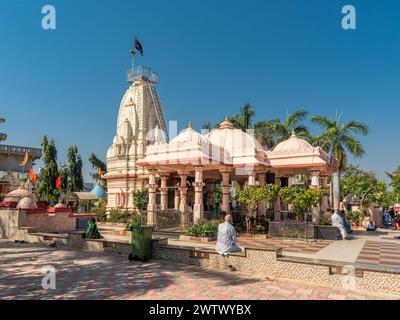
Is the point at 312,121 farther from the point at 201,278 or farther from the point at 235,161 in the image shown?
the point at 201,278

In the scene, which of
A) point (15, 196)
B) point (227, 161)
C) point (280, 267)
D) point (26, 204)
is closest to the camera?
point (280, 267)

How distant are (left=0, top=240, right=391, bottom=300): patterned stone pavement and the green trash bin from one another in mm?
322

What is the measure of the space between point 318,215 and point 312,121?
10860mm

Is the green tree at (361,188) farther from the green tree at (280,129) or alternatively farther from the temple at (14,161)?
the temple at (14,161)

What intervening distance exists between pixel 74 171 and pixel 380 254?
4347cm

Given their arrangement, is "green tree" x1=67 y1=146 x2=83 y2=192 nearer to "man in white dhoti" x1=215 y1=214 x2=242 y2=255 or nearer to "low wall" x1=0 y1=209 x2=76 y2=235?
"low wall" x1=0 y1=209 x2=76 y2=235

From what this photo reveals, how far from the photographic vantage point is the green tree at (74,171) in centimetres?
4647

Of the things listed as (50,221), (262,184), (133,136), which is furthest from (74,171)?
(262,184)

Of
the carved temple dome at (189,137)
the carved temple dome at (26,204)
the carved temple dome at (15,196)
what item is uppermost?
the carved temple dome at (189,137)

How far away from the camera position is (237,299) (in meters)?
6.44

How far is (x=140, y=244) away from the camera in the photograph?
34.1 ft

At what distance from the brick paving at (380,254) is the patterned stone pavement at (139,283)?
13.6 ft

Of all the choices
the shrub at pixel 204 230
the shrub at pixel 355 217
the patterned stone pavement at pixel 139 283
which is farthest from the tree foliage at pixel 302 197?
the shrub at pixel 355 217

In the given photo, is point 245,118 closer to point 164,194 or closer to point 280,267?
point 164,194
